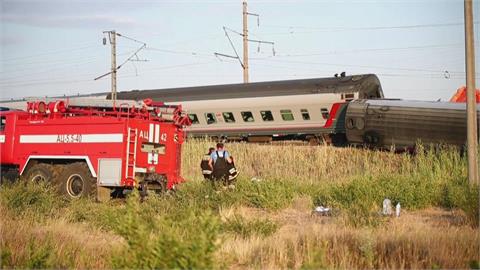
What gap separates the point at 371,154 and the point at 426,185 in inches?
327

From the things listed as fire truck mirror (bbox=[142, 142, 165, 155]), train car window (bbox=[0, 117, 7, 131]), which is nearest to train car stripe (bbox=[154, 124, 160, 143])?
fire truck mirror (bbox=[142, 142, 165, 155])

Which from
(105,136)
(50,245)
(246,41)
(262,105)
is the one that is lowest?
(50,245)

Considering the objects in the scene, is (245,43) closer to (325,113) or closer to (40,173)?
(325,113)

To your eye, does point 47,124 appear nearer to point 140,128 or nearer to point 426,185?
point 140,128

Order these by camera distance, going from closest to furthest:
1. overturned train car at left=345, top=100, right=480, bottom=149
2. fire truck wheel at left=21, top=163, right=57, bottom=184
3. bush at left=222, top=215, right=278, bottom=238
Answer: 1. bush at left=222, top=215, right=278, bottom=238
2. fire truck wheel at left=21, top=163, right=57, bottom=184
3. overturned train car at left=345, top=100, right=480, bottom=149

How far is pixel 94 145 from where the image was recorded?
16547 mm

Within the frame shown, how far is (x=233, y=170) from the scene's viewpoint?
16844 mm

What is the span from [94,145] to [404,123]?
12.6 m

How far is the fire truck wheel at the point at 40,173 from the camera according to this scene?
680 inches

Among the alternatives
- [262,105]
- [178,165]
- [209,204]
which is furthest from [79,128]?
[262,105]

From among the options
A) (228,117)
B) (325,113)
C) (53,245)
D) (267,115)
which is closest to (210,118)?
(228,117)

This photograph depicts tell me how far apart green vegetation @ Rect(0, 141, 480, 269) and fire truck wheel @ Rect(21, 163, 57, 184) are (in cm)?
210

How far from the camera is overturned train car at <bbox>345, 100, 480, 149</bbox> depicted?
891 inches

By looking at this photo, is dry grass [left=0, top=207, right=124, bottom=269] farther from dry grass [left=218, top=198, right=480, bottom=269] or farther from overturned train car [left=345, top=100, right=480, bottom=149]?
overturned train car [left=345, top=100, right=480, bottom=149]
